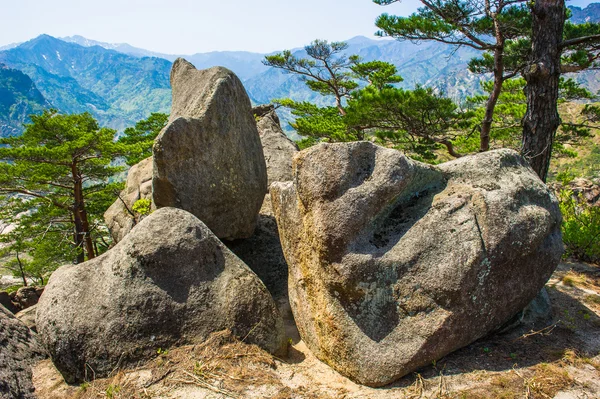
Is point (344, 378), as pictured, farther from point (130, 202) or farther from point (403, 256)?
point (130, 202)

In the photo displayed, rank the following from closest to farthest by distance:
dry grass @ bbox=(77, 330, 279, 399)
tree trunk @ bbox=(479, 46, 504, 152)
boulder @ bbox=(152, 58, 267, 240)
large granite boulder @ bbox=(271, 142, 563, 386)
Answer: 1. dry grass @ bbox=(77, 330, 279, 399)
2. large granite boulder @ bbox=(271, 142, 563, 386)
3. boulder @ bbox=(152, 58, 267, 240)
4. tree trunk @ bbox=(479, 46, 504, 152)

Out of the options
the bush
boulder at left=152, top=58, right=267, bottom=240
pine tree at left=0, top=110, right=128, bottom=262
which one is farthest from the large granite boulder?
pine tree at left=0, top=110, right=128, bottom=262

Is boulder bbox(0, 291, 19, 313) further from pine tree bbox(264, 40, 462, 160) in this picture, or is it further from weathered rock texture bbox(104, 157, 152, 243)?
pine tree bbox(264, 40, 462, 160)

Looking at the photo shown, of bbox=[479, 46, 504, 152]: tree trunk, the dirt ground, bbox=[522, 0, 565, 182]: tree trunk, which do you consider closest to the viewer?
the dirt ground

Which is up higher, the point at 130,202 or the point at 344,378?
the point at 130,202

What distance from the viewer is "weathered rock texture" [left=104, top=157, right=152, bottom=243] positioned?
382 inches

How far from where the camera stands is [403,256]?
4.70m

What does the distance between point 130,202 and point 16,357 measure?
591 centimetres

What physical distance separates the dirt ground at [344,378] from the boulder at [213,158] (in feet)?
9.41

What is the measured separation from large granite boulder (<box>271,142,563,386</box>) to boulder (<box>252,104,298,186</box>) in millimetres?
4916

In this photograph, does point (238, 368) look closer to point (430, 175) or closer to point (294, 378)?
point (294, 378)

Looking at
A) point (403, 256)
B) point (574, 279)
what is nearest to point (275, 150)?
point (403, 256)

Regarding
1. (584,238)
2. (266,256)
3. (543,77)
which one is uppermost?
(543,77)

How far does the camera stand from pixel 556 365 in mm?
4574
